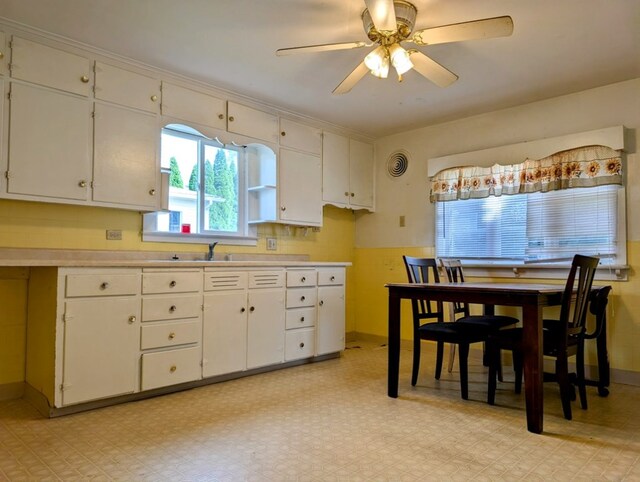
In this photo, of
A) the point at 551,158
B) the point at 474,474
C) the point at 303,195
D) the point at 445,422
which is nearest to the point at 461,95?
the point at 551,158

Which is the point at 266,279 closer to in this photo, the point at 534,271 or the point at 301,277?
the point at 301,277

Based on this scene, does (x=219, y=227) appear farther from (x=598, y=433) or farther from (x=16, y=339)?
(x=598, y=433)

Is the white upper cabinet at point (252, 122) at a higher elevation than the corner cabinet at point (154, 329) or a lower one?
higher

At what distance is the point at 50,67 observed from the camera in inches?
116

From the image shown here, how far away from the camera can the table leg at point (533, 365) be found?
8.04 feet

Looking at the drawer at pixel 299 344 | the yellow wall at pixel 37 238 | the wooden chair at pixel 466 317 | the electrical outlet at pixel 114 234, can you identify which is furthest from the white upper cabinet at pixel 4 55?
the wooden chair at pixel 466 317

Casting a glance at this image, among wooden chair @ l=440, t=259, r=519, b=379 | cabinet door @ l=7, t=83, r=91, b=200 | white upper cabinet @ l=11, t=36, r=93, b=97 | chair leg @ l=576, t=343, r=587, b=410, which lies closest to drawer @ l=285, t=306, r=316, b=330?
wooden chair @ l=440, t=259, r=519, b=379

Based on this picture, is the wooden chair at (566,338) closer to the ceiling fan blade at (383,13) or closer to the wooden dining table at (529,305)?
the wooden dining table at (529,305)

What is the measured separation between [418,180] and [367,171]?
0.65 meters

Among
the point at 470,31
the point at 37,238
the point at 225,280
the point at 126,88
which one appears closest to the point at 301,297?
the point at 225,280

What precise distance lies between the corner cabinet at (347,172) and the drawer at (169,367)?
222 centimetres

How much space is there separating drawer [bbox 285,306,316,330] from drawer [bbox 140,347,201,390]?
0.87 m

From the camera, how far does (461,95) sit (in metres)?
3.94

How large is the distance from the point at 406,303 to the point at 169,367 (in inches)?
106
